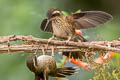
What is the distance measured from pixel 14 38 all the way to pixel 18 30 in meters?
1.50

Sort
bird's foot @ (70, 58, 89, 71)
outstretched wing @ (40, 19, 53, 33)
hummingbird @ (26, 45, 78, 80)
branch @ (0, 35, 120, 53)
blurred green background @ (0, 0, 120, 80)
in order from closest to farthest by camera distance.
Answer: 1. hummingbird @ (26, 45, 78, 80)
2. branch @ (0, 35, 120, 53)
3. bird's foot @ (70, 58, 89, 71)
4. outstretched wing @ (40, 19, 53, 33)
5. blurred green background @ (0, 0, 120, 80)

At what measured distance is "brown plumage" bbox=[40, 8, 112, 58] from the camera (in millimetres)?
2561

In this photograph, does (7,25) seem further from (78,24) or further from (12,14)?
(78,24)

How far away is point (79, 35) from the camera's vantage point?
2.62 metres

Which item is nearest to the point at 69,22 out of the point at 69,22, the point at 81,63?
the point at 69,22

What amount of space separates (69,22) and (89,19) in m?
0.15

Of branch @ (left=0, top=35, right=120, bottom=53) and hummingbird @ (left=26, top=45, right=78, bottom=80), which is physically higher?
branch @ (left=0, top=35, right=120, bottom=53)

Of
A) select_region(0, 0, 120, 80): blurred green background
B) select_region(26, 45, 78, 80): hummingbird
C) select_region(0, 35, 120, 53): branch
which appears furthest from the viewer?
select_region(0, 0, 120, 80): blurred green background

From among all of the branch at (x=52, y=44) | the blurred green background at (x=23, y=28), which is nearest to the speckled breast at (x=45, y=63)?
the branch at (x=52, y=44)

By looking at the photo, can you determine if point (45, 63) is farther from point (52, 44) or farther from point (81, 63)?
point (81, 63)

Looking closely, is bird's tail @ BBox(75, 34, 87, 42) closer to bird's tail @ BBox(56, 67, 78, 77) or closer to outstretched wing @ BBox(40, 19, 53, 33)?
outstretched wing @ BBox(40, 19, 53, 33)

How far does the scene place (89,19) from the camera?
8.70ft

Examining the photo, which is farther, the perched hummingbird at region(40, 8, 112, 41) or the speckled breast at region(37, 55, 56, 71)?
the perched hummingbird at region(40, 8, 112, 41)

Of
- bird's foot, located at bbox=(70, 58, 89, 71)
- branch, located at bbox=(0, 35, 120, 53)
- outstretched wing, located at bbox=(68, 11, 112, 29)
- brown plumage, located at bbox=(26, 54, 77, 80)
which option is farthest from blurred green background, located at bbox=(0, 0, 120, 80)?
brown plumage, located at bbox=(26, 54, 77, 80)
